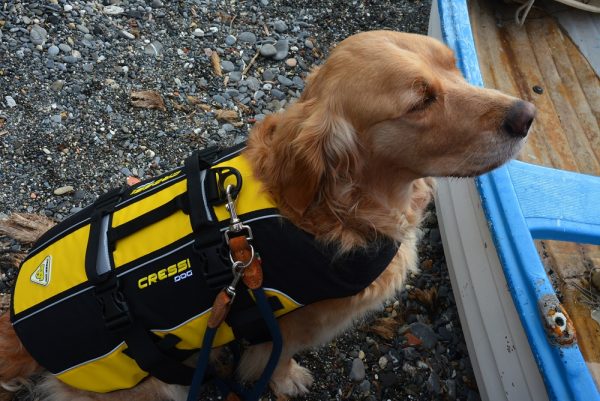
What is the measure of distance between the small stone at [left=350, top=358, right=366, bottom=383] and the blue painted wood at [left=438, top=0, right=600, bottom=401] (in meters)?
1.04

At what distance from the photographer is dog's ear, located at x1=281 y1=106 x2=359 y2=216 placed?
193cm

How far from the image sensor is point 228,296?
1921mm

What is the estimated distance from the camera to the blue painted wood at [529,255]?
2.10 m

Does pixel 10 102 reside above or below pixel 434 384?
above

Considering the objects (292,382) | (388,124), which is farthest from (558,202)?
(292,382)

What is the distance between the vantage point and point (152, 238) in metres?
2.04

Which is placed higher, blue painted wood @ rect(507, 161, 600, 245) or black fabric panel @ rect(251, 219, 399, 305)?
black fabric panel @ rect(251, 219, 399, 305)

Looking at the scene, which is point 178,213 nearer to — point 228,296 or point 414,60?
point 228,296

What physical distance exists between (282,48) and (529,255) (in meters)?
2.81

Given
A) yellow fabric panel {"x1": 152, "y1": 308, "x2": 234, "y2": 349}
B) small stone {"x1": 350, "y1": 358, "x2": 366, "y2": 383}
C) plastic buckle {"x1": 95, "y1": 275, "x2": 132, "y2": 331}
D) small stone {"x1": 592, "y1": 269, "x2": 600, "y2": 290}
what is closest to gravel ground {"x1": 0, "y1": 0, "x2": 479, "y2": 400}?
small stone {"x1": 350, "y1": 358, "x2": 366, "y2": 383}

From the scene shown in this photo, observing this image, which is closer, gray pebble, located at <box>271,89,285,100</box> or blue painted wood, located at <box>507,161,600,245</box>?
blue painted wood, located at <box>507,161,600,245</box>

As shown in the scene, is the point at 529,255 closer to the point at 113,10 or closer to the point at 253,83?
the point at 253,83

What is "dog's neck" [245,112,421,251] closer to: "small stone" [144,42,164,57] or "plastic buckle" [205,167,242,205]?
"plastic buckle" [205,167,242,205]

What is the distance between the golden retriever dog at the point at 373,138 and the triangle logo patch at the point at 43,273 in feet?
1.02
